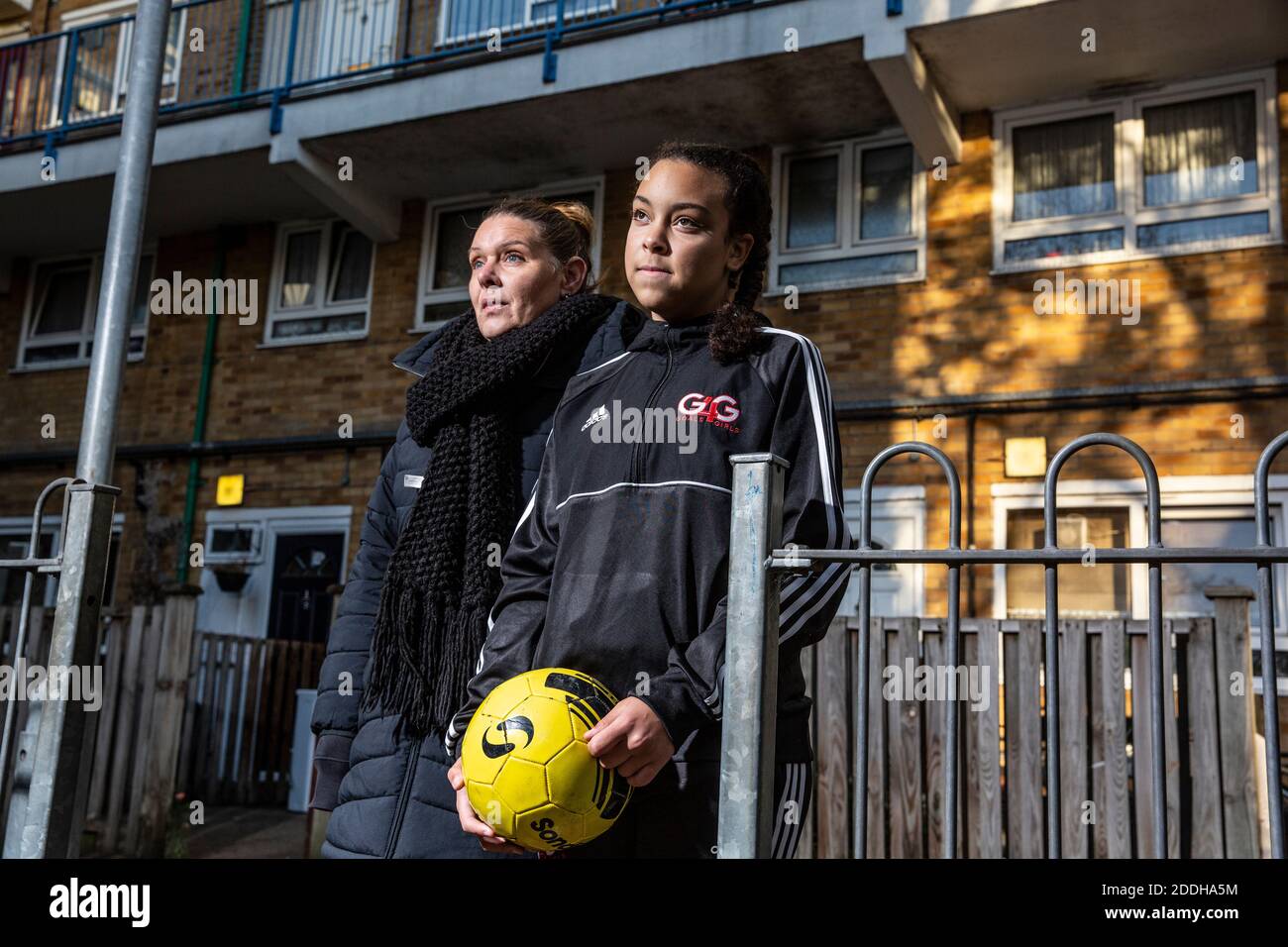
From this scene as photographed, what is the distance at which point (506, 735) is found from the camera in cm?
214

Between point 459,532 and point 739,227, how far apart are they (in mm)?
937

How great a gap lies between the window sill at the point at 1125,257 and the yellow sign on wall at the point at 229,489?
24.4 feet

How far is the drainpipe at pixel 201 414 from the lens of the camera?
12.3 m

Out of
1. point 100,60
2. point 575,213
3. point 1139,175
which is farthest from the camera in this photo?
point 100,60

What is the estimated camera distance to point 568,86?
32.8ft

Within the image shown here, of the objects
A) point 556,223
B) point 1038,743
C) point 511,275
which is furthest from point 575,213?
point 1038,743

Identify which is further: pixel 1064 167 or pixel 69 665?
pixel 1064 167

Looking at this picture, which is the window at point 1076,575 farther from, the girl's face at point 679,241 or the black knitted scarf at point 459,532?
the girl's face at point 679,241

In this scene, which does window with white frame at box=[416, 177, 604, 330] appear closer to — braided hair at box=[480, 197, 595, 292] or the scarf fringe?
braided hair at box=[480, 197, 595, 292]

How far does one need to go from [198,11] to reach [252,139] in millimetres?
3157

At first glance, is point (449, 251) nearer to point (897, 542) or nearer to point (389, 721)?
point (897, 542)

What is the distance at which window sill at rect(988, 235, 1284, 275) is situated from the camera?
893cm
